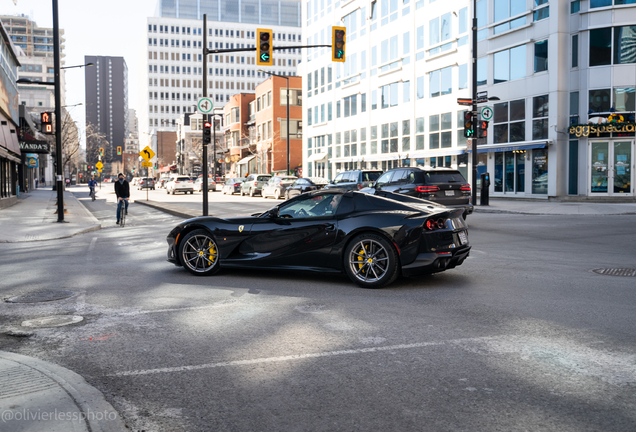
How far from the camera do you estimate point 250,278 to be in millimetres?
8922

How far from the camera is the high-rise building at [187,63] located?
154125 millimetres

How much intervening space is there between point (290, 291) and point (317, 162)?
5151 cm

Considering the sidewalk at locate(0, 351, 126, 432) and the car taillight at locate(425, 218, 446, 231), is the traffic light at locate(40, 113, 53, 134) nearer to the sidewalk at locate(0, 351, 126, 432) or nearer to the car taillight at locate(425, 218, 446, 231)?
the car taillight at locate(425, 218, 446, 231)

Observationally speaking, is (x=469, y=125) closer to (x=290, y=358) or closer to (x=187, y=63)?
(x=290, y=358)

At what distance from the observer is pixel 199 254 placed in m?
9.22

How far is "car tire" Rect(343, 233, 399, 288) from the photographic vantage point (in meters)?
7.93

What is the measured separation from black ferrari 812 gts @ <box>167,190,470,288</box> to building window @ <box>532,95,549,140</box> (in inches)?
976

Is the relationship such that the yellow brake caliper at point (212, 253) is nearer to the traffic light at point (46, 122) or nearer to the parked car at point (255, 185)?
the traffic light at point (46, 122)

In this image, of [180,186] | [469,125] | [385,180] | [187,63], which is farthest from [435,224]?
[187,63]

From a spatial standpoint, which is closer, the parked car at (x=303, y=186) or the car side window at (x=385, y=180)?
the car side window at (x=385, y=180)

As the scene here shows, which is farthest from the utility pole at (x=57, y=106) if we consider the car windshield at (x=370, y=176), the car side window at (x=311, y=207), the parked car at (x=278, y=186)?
the parked car at (x=278, y=186)

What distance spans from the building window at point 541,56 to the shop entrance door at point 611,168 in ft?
16.4

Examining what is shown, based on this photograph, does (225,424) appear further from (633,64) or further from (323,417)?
(633,64)

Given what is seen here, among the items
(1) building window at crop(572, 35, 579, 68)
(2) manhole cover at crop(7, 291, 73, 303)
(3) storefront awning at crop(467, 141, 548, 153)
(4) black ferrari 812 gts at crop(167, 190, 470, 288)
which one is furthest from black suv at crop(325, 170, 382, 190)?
(2) manhole cover at crop(7, 291, 73, 303)
